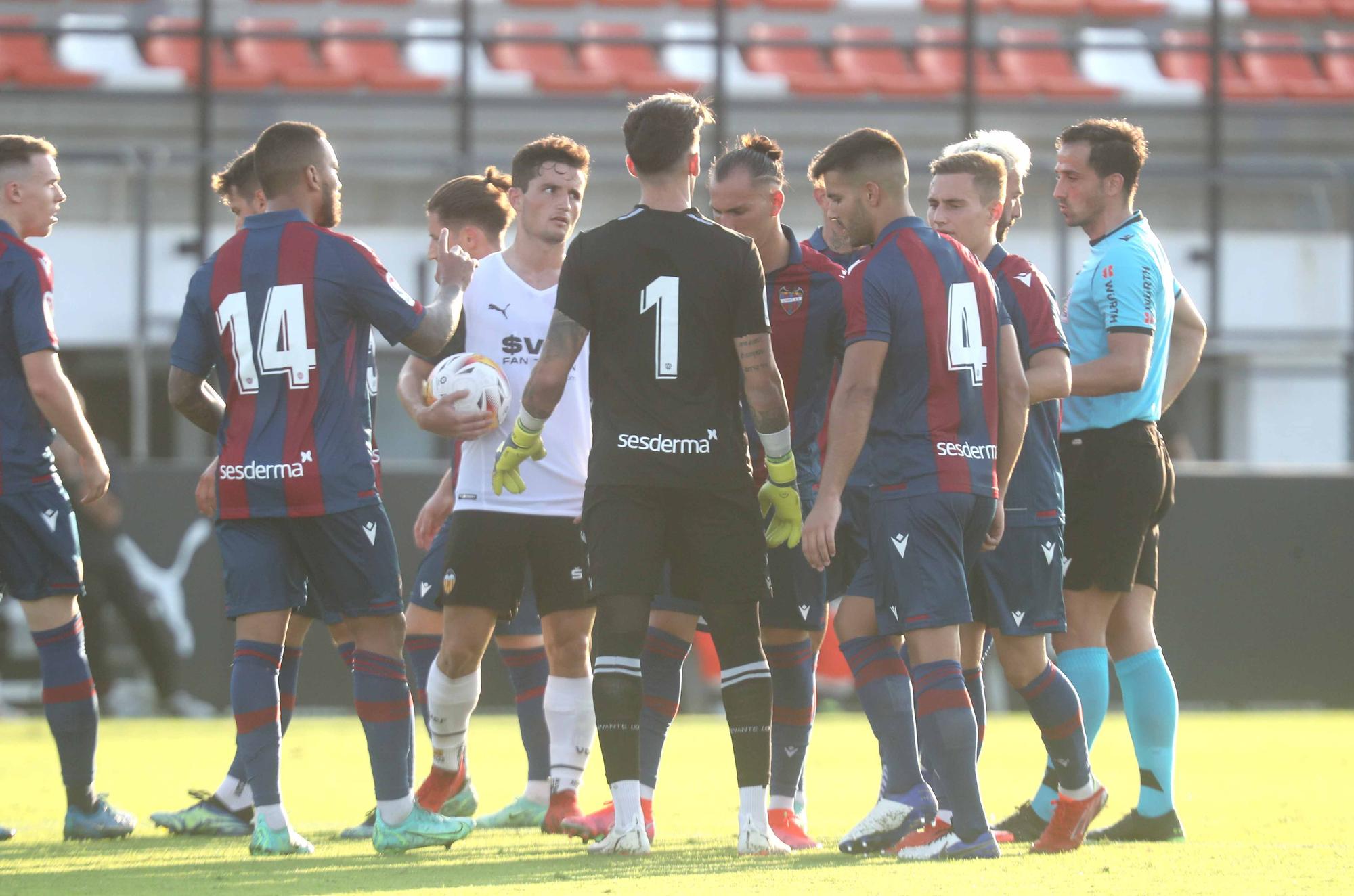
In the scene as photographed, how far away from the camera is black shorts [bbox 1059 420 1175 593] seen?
17.9 feet

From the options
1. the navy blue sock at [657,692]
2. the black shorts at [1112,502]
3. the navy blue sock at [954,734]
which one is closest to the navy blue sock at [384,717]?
the navy blue sock at [657,692]

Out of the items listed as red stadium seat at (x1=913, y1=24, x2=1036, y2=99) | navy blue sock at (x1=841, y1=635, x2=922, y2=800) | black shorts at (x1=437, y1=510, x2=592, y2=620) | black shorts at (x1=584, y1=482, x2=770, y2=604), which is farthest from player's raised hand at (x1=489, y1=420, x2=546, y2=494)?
red stadium seat at (x1=913, y1=24, x2=1036, y2=99)

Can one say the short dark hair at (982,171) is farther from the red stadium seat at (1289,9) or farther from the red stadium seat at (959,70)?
the red stadium seat at (1289,9)

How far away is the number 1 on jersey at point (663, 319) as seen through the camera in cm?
468

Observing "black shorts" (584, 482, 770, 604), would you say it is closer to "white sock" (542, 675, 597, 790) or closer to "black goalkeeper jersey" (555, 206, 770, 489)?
"black goalkeeper jersey" (555, 206, 770, 489)

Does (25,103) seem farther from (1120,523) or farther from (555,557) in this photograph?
(1120,523)

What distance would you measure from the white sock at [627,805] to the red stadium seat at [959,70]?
1201 cm

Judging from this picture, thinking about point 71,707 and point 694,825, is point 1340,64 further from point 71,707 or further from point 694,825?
point 71,707

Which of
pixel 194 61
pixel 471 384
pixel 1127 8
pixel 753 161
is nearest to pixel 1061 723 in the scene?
pixel 753 161

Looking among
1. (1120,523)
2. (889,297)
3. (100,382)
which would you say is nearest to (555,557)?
(889,297)

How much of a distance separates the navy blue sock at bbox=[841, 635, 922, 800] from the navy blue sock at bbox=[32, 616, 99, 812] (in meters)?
2.40

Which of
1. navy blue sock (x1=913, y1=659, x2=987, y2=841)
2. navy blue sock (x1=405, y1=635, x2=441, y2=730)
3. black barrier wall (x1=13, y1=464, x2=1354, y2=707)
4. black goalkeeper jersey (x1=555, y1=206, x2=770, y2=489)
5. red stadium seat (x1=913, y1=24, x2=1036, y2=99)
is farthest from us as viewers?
red stadium seat (x1=913, y1=24, x2=1036, y2=99)

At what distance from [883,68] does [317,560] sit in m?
13.0

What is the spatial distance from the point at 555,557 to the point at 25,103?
1078 cm
